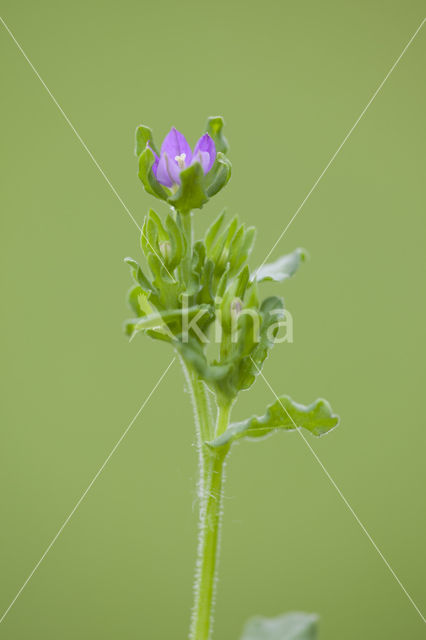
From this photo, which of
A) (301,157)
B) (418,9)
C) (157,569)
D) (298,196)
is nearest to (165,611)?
(157,569)

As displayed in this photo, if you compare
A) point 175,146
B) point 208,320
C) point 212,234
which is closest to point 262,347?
point 208,320

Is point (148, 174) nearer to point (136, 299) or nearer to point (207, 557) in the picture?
point (136, 299)

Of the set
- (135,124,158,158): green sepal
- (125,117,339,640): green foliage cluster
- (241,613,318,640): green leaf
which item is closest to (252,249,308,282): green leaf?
(125,117,339,640): green foliage cluster

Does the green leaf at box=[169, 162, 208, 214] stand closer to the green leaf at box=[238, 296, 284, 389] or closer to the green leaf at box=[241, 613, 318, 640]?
the green leaf at box=[238, 296, 284, 389]

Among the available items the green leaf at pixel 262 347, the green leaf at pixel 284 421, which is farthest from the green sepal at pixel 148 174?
the green leaf at pixel 284 421

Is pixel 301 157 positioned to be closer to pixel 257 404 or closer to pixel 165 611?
pixel 257 404

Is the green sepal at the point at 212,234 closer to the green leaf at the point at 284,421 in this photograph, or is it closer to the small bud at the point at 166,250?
the small bud at the point at 166,250

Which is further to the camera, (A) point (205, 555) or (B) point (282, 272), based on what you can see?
(B) point (282, 272)
